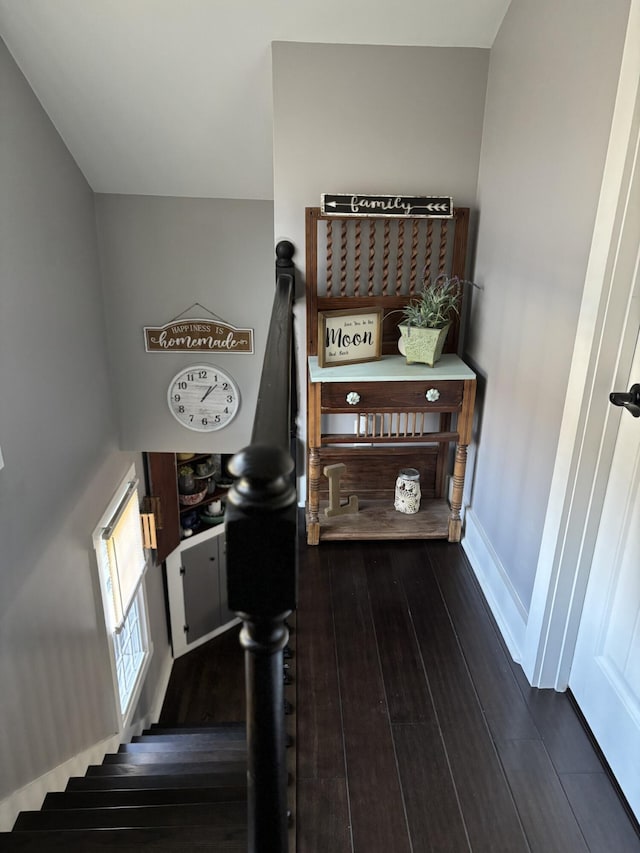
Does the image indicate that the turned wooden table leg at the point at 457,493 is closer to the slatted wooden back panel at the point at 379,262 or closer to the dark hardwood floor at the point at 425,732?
the dark hardwood floor at the point at 425,732

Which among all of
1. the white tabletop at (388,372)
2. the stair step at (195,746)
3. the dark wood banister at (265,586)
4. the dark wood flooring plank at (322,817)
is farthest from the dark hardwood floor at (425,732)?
the stair step at (195,746)

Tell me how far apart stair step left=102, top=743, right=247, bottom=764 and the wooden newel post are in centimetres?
209

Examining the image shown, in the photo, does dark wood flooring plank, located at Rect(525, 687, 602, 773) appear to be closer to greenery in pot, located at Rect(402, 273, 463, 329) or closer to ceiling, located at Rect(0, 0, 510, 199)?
greenery in pot, located at Rect(402, 273, 463, 329)

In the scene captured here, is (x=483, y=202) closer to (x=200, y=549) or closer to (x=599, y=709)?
(x=599, y=709)

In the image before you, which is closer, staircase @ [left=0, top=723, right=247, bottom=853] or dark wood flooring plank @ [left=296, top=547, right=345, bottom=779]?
dark wood flooring plank @ [left=296, top=547, right=345, bottom=779]

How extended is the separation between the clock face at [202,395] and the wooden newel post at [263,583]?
3.18 m

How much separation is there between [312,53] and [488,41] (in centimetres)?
62

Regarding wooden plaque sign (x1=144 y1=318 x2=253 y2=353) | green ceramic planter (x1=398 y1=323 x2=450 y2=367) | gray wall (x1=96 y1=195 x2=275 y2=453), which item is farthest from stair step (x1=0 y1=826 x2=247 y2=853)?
wooden plaque sign (x1=144 y1=318 x2=253 y2=353)

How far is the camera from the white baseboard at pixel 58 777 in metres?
2.27

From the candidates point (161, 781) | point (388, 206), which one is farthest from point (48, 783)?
point (388, 206)

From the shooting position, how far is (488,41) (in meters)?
2.18

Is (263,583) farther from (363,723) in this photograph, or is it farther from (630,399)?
(363,723)

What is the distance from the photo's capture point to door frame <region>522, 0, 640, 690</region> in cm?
135

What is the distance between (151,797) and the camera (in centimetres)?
A: 208
